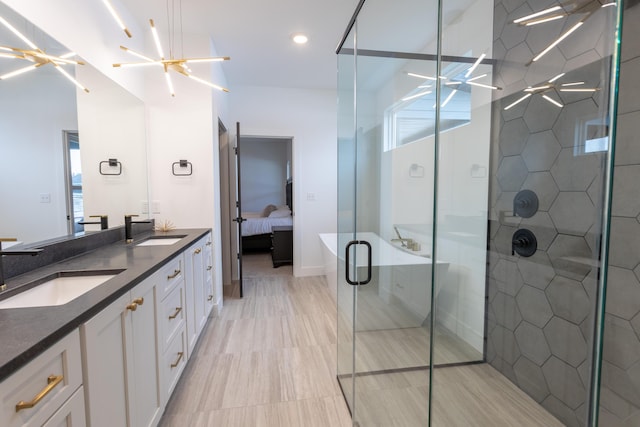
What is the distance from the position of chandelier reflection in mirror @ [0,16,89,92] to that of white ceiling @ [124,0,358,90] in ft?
3.57

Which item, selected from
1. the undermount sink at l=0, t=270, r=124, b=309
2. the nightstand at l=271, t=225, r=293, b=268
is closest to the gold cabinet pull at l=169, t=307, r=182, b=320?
the undermount sink at l=0, t=270, r=124, b=309

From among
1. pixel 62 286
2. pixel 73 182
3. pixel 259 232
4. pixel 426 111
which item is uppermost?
pixel 426 111

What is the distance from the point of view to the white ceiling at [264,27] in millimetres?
2523

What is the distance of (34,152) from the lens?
1536mm

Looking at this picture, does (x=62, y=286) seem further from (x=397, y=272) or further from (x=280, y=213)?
(x=280, y=213)

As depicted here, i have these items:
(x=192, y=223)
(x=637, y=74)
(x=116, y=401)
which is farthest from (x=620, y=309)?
(x=192, y=223)

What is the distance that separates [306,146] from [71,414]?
13.1 ft

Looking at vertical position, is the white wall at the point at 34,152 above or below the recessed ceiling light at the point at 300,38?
below

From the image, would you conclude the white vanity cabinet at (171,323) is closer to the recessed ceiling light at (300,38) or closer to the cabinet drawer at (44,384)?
the cabinet drawer at (44,384)

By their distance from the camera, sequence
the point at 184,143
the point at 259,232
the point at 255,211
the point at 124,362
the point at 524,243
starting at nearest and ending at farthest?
the point at 124,362 < the point at 524,243 < the point at 184,143 < the point at 259,232 < the point at 255,211

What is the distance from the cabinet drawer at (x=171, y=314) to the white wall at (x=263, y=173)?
6.14 meters

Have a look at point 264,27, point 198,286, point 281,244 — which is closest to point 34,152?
point 198,286

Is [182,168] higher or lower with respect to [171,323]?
higher

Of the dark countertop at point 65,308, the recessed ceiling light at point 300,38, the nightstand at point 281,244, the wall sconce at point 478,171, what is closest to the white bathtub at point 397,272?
the wall sconce at point 478,171
